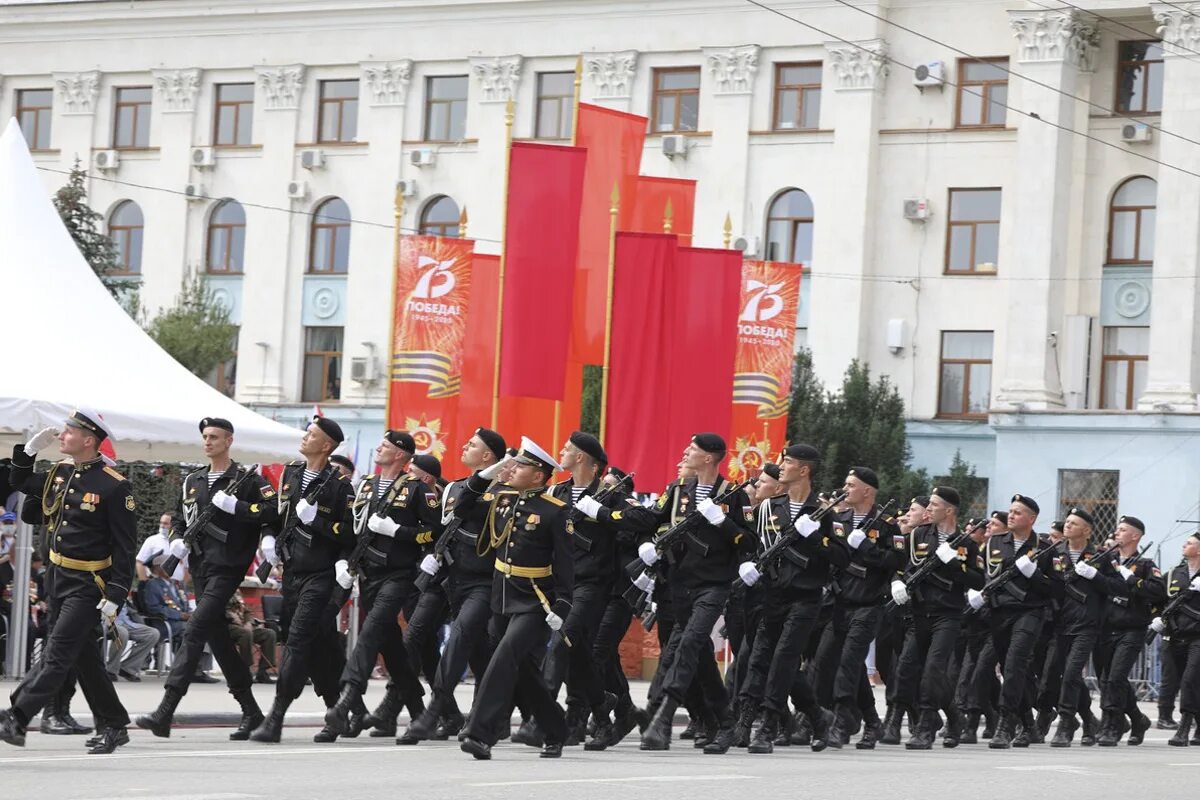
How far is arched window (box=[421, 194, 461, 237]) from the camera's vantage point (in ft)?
168

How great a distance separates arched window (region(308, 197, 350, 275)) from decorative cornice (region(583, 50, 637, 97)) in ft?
22.1

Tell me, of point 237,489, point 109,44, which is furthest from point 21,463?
point 109,44

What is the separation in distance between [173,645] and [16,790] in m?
12.6

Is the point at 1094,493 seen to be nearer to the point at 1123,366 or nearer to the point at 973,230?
the point at 1123,366

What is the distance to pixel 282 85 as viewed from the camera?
171 ft

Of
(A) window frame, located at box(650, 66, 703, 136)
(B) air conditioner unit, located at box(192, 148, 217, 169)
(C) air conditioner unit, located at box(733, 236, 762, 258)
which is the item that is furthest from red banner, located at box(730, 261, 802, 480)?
(B) air conditioner unit, located at box(192, 148, 217, 169)

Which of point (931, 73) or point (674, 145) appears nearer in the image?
point (931, 73)

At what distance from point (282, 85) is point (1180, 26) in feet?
65.2

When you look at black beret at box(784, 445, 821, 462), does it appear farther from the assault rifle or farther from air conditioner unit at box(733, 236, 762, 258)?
air conditioner unit at box(733, 236, 762, 258)

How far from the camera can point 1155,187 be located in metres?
45.4

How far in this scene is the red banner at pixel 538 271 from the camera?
25.7 metres

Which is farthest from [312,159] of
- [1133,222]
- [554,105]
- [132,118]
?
[1133,222]

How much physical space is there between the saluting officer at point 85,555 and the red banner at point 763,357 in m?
19.6

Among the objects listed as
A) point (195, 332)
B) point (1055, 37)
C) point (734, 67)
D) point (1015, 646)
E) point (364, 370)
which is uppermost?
point (1055, 37)
